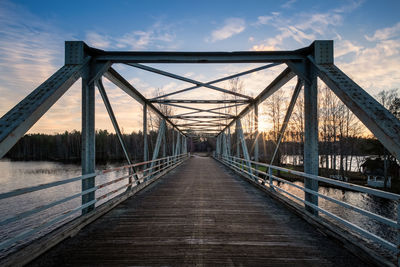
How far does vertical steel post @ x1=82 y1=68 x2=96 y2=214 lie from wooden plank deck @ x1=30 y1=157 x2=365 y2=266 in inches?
30.5

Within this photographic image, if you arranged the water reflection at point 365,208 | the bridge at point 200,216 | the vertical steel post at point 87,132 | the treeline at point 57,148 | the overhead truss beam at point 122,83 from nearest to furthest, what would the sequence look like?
1. the bridge at point 200,216
2. the vertical steel post at point 87,132
3. the overhead truss beam at point 122,83
4. the water reflection at point 365,208
5. the treeline at point 57,148

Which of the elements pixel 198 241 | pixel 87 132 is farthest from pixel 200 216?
pixel 87 132

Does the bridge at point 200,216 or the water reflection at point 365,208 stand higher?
the bridge at point 200,216

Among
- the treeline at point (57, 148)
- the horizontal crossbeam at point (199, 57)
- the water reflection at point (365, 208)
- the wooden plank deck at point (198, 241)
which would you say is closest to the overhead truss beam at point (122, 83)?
the horizontal crossbeam at point (199, 57)

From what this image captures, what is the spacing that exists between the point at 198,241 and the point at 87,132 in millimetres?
3194

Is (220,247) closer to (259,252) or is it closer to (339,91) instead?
(259,252)

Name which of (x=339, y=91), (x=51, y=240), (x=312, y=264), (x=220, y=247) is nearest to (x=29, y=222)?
(x=51, y=240)

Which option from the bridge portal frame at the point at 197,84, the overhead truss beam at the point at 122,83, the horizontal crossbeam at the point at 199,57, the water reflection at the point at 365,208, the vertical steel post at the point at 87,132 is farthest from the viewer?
the water reflection at the point at 365,208

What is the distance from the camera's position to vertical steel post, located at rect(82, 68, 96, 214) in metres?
4.42

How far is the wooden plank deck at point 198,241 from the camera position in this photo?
266 cm

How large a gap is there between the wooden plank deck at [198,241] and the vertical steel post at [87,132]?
774 mm

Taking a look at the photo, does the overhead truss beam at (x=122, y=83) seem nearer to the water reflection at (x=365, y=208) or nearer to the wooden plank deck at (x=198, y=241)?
the wooden plank deck at (x=198, y=241)

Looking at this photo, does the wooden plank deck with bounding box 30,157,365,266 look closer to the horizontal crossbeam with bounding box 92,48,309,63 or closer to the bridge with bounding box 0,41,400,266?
the bridge with bounding box 0,41,400,266

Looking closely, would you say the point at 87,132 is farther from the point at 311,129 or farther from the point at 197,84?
the point at 311,129
